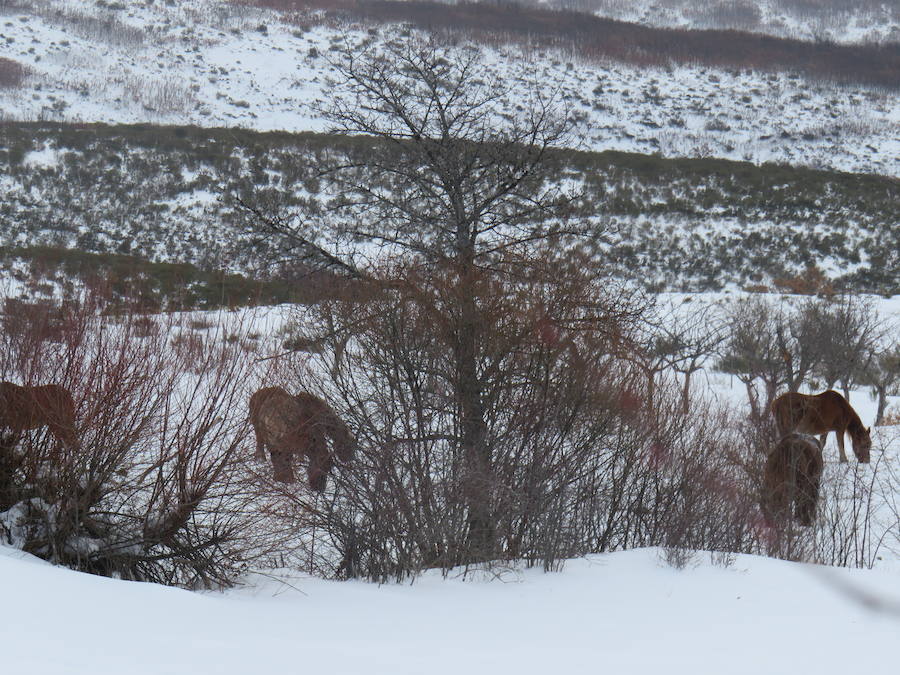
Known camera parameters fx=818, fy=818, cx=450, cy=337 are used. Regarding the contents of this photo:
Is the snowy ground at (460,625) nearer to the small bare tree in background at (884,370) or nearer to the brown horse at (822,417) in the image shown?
the brown horse at (822,417)

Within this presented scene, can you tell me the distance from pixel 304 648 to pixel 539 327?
15.2 ft

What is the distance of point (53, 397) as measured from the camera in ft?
20.5

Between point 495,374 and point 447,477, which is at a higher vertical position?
point 495,374

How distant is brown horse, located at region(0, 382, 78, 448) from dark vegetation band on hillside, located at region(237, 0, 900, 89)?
5974 cm

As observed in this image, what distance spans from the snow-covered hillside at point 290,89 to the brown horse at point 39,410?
122 feet

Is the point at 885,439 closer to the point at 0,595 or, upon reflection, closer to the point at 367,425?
the point at 367,425

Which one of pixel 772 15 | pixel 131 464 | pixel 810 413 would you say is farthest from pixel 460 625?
pixel 772 15

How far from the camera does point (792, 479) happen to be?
348 inches

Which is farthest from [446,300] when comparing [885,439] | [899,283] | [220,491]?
[899,283]

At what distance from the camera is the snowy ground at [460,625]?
4.07m

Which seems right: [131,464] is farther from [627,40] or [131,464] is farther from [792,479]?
[627,40]

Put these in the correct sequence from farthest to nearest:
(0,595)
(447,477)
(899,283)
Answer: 1. (899,283)
2. (447,477)
3. (0,595)

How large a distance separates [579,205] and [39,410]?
25460 mm

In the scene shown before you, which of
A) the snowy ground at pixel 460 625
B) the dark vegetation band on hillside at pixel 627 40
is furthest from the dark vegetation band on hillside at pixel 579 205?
the dark vegetation band on hillside at pixel 627 40
